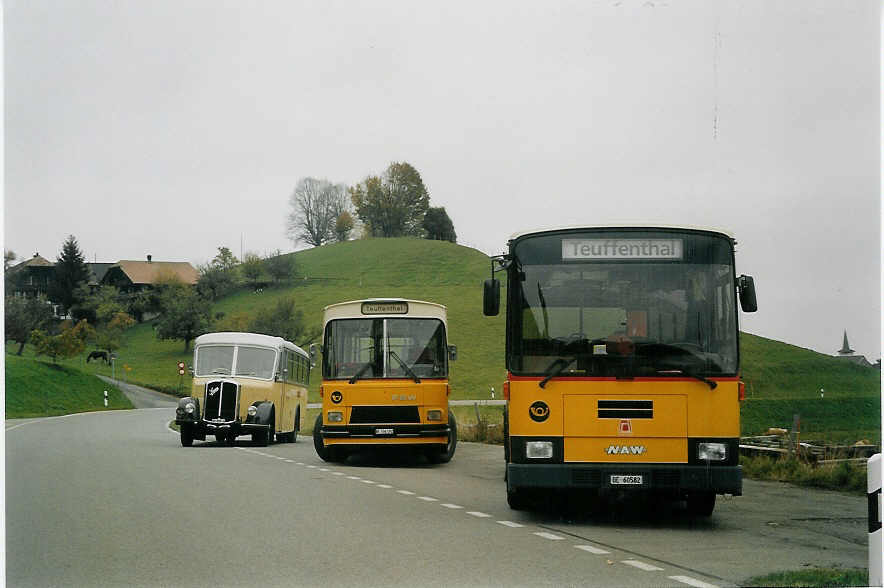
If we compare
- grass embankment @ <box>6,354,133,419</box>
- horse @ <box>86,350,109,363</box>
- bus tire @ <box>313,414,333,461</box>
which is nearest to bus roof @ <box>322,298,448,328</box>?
bus tire @ <box>313,414,333,461</box>

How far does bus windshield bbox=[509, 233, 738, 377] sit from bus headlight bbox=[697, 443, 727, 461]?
71 cm

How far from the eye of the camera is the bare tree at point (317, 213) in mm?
62287

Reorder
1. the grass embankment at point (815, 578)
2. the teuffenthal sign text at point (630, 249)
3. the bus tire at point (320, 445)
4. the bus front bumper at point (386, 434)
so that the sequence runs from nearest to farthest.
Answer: the grass embankment at point (815, 578) < the teuffenthal sign text at point (630, 249) < the bus front bumper at point (386, 434) < the bus tire at point (320, 445)

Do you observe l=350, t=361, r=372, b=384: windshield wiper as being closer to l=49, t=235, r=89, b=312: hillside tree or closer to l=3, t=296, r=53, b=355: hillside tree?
l=49, t=235, r=89, b=312: hillside tree

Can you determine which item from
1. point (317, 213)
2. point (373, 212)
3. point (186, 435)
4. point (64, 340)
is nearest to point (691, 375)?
point (186, 435)

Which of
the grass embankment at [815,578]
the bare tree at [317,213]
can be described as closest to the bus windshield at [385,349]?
the grass embankment at [815,578]

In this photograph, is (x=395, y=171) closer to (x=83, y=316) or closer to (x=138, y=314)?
(x=138, y=314)

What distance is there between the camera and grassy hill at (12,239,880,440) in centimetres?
3414

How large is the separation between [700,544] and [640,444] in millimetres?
1342

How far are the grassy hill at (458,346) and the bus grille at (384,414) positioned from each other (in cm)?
653

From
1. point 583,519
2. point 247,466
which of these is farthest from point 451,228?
point 583,519

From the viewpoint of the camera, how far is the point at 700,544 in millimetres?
10289

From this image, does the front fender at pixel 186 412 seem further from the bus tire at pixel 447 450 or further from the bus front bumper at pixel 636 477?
the bus front bumper at pixel 636 477

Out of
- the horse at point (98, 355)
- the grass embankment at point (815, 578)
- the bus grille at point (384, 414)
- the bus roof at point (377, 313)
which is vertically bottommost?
the grass embankment at point (815, 578)
